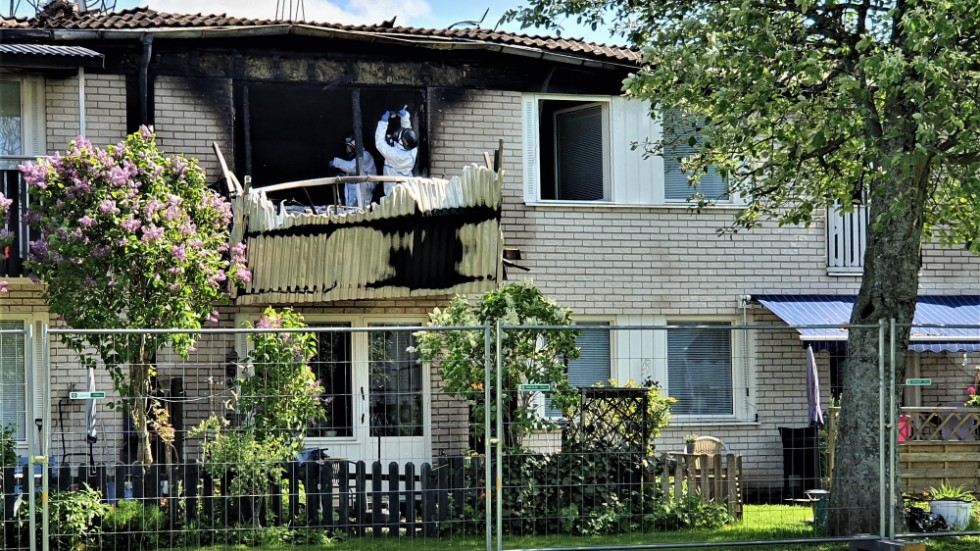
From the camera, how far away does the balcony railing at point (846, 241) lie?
2011 cm

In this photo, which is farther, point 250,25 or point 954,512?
point 250,25

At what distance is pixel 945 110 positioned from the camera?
1195 centimetres

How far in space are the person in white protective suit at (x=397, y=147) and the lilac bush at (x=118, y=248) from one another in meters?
3.91

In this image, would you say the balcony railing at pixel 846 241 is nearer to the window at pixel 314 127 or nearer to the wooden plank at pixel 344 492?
the window at pixel 314 127

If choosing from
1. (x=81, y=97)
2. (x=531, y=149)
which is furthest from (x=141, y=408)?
(x=531, y=149)

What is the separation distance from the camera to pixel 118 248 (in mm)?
14711

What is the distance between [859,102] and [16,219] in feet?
31.4

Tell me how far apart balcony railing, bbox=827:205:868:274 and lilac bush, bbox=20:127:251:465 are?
9348 millimetres

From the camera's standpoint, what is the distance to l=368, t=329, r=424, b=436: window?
551 inches

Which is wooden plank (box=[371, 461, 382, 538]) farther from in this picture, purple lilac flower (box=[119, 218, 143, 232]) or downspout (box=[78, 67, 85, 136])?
downspout (box=[78, 67, 85, 136])

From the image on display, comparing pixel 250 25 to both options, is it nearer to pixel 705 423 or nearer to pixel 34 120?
pixel 34 120

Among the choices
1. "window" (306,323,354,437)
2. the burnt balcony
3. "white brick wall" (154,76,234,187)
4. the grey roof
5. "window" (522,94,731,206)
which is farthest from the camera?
"window" (522,94,731,206)

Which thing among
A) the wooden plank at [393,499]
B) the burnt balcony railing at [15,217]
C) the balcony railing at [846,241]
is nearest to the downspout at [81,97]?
the burnt balcony railing at [15,217]

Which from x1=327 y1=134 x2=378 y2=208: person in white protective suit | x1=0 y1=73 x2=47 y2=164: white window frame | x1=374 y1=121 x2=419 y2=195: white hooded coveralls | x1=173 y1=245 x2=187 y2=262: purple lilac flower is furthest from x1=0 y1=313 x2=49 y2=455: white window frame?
x1=374 y1=121 x2=419 y2=195: white hooded coveralls
